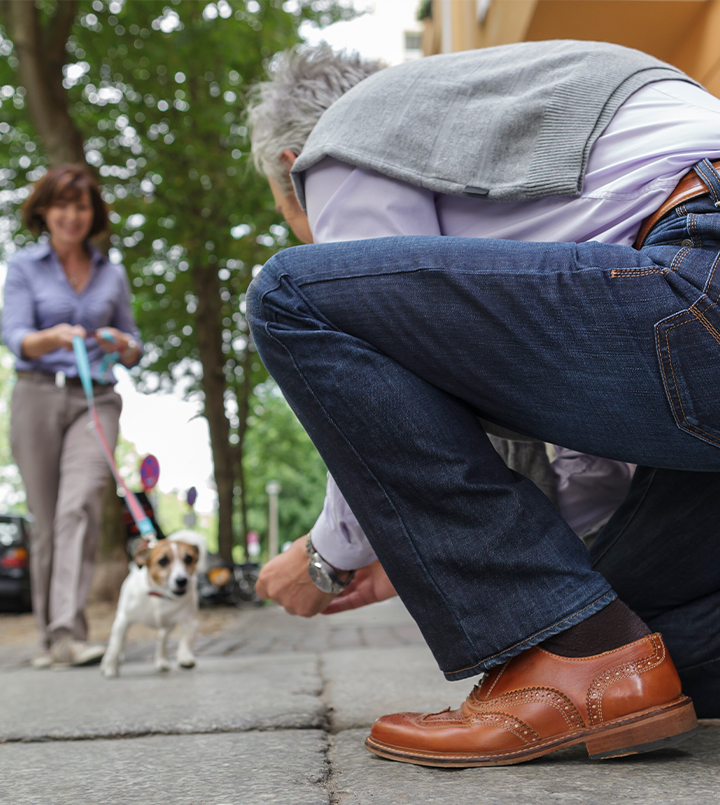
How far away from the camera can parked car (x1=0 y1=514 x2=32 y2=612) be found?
13.7 meters

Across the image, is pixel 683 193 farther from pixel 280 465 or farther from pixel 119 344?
pixel 280 465

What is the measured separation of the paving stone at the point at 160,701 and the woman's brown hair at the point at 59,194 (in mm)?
2317

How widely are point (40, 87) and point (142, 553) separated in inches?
256

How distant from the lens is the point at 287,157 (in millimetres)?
1983

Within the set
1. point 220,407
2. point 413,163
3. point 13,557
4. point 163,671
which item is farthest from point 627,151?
point 13,557

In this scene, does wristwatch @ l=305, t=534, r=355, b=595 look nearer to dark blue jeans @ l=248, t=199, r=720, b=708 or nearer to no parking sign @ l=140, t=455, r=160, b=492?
dark blue jeans @ l=248, t=199, r=720, b=708

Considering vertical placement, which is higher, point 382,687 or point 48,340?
point 48,340

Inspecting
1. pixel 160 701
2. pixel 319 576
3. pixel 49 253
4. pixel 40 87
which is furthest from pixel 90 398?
pixel 40 87

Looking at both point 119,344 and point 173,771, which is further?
point 119,344

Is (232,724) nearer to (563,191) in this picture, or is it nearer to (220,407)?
(563,191)

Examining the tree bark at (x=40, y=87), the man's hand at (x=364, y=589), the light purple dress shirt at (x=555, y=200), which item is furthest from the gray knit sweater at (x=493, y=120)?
the tree bark at (x=40, y=87)

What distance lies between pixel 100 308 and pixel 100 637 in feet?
10.3

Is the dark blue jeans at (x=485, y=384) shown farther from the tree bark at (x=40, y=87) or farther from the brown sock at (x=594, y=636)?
the tree bark at (x=40, y=87)

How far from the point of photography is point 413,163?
1.54 m
